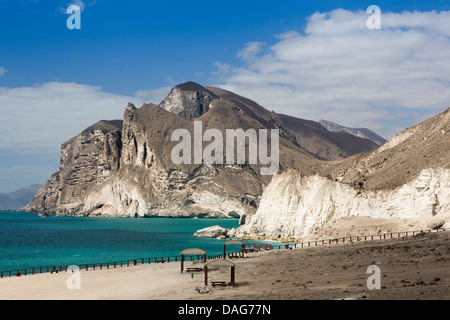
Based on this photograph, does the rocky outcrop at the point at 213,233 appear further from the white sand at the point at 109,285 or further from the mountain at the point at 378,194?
the white sand at the point at 109,285

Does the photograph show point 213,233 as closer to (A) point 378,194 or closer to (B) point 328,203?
(B) point 328,203

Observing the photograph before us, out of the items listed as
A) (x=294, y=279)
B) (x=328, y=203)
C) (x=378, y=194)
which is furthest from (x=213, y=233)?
(x=294, y=279)

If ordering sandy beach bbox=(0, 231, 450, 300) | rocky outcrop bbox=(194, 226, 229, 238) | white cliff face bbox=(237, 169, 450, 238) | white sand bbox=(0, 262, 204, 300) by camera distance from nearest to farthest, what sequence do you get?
sandy beach bbox=(0, 231, 450, 300)
white sand bbox=(0, 262, 204, 300)
white cliff face bbox=(237, 169, 450, 238)
rocky outcrop bbox=(194, 226, 229, 238)

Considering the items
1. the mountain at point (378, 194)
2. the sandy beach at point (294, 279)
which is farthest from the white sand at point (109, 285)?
the mountain at point (378, 194)

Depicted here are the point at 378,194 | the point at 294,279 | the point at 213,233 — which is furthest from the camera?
the point at 213,233

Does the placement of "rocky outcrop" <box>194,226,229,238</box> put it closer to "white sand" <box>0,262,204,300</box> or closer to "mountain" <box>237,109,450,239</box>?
"mountain" <box>237,109,450,239</box>

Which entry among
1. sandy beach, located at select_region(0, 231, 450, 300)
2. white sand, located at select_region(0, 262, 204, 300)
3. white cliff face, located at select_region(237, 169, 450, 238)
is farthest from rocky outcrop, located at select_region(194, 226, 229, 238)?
white sand, located at select_region(0, 262, 204, 300)
